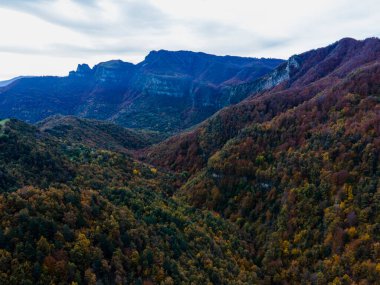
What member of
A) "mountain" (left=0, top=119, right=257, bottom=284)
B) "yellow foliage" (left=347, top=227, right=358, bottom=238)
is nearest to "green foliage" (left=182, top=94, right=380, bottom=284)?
"yellow foliage" (left=347, top=227, right=358, bottom=238)

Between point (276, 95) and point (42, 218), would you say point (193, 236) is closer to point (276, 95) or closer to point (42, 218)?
point (42, 218)

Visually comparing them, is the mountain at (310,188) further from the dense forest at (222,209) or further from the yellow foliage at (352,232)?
the dense forest at (222,209)

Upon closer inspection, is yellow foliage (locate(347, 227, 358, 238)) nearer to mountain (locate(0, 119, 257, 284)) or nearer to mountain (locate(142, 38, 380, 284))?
mountain (locate(142, 38, 380, 284))

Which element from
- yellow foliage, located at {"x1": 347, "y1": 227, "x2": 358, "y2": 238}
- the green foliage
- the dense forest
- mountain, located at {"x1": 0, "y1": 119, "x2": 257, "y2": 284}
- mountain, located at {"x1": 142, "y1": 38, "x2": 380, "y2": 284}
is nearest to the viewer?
mountain, located at {"x1": 0, "y1": 119, "x2": 257, "y2": 284}

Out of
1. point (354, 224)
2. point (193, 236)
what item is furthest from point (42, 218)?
point (354, 224)

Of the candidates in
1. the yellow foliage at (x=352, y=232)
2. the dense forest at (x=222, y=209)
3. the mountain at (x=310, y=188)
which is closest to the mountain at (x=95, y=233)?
the dense forest at (x=222, y=209)

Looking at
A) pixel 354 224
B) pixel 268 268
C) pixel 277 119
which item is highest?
pixel 277 119
